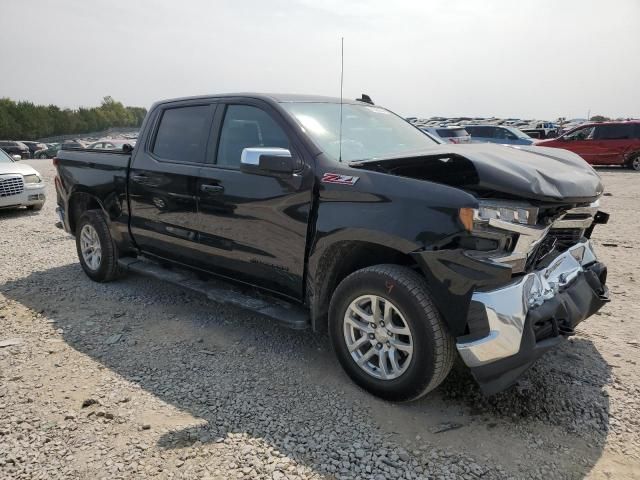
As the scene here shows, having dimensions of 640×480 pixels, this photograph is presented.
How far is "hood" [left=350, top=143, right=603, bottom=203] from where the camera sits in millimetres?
2623

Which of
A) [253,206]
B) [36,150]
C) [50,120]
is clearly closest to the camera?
[253,206]

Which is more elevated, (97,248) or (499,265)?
(499,265)

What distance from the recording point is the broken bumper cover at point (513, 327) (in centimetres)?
255

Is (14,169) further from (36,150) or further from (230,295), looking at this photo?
(36,150)

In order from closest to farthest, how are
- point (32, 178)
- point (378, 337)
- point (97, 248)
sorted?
point (378, 337) < point (97, 248) < point (32, 178)

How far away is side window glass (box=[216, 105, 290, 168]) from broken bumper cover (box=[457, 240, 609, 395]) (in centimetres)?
177

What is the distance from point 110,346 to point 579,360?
3.48 metres

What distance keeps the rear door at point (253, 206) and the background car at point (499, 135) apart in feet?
51.5

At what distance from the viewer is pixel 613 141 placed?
18047mm

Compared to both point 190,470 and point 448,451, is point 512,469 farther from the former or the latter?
point 190,470

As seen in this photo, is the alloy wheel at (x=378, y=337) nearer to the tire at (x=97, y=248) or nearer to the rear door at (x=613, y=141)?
the tire at (x=97, y=248)

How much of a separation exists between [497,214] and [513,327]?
584 mm

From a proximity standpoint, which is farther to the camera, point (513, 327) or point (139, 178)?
point (139, 178)

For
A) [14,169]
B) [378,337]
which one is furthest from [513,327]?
[14,169]
